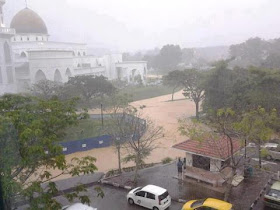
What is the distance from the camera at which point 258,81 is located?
1570 centimetres

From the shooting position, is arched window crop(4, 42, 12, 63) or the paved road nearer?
the paved road

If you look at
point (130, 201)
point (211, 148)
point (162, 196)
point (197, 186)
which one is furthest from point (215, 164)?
point (130, 201)

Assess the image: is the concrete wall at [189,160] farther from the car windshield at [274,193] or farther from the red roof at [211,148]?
the car windshield at [274,193]

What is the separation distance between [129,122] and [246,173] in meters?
5.19

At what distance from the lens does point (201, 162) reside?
977 cm

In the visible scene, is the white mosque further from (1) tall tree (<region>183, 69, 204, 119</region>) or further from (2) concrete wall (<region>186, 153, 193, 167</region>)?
(2) concrete wall (<region>186, 153, 193, 167</region>)

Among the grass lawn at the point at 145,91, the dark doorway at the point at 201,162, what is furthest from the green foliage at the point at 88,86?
the dark doorway at the point at 201,162

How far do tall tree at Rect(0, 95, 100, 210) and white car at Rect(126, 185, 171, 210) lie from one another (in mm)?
2576

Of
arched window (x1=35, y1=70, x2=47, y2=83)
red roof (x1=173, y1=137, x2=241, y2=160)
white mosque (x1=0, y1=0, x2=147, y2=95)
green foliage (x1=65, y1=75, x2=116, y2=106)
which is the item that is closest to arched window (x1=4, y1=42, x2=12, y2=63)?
white mosque (x1=0, y1=0, x2=147, y2=95)

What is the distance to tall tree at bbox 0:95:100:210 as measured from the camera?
467 cm

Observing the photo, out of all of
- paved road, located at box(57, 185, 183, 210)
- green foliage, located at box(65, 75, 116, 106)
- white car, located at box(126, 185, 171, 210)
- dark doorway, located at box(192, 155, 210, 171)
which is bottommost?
paved road, located at box(57, 185, 183, 210)

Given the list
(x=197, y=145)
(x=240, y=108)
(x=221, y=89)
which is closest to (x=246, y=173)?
(x=197, y=145)

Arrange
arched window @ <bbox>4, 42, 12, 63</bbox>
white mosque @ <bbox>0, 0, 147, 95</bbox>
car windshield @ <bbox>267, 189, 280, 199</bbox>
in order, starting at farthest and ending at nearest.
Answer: arched window @ <bbox>4, 42, 12, 63</bbox>, white mosque @ <bbox>0, 0, 147, 95</bbox>, car windshield @ <bbox>267, 189, 280, 199</bbox>

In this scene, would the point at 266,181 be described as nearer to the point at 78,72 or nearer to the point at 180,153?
the point at 180,153
